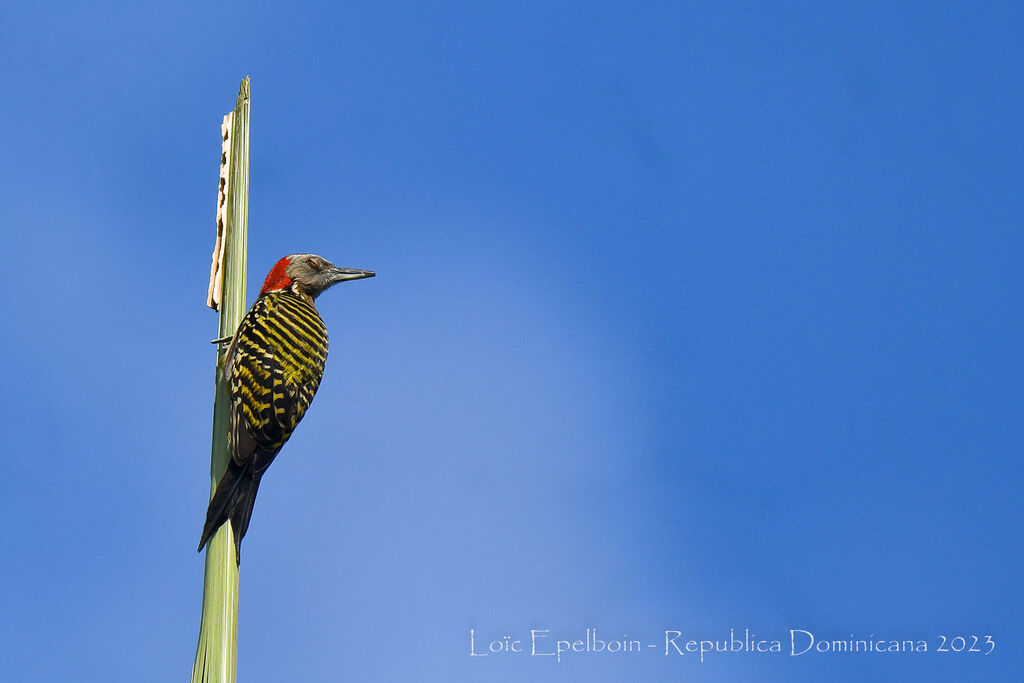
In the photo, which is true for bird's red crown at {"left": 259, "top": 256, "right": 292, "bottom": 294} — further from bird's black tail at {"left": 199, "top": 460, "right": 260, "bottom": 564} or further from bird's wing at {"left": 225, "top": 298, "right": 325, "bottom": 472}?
bird's black tail at {"left": 199, "top": 460, "right": 260, "bottom": 564}

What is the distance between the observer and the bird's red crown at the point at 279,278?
243 inches

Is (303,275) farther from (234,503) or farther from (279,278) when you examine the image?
(234,503)

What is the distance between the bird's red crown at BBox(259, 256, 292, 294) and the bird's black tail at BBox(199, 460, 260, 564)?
190 cm

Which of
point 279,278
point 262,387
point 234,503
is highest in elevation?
point 279,278

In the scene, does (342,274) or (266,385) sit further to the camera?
(342,274)

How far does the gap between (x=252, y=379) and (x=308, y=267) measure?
1474mm

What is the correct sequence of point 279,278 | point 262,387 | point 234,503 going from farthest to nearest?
1. point 279,278
2. point 262,387
3. point 234,503

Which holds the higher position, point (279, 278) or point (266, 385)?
point (279, 278)

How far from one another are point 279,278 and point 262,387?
149 centimetres

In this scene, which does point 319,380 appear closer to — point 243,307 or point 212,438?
point 212,438

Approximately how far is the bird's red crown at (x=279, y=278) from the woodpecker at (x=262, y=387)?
18 centimetres

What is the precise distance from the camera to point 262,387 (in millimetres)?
4832

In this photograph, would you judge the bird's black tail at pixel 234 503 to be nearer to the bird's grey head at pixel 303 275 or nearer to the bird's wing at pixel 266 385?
the bird's wing at pixel 266 385

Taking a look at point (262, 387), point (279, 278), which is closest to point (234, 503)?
point (262, 387)
